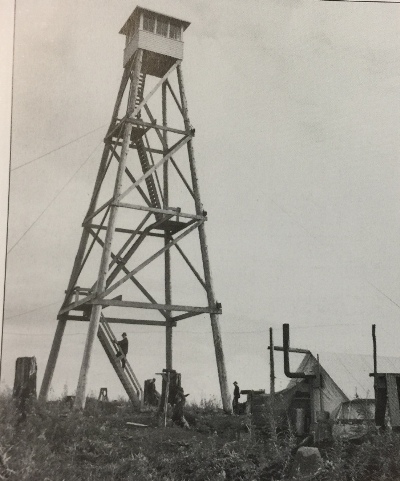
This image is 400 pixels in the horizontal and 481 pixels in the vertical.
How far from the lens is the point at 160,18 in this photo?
13219 mm

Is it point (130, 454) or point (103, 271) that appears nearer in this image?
point (130, 454)

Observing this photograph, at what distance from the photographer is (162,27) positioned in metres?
13.3

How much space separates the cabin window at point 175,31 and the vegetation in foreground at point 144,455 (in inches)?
343

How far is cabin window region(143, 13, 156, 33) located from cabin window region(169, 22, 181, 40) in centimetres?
44

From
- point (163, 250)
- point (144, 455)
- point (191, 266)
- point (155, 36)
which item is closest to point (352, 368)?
point (191, 266)

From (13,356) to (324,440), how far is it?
496cm

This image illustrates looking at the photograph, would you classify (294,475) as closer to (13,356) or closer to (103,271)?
(13,356)

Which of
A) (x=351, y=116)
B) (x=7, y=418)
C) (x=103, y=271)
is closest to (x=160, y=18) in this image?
(x=351, y=116)

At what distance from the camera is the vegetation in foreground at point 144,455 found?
7.45 m

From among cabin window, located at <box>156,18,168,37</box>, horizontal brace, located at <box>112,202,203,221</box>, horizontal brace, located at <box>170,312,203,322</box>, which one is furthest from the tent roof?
cabin window, located at <box>156,18,168,37</box>

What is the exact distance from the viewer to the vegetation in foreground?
24.4ft

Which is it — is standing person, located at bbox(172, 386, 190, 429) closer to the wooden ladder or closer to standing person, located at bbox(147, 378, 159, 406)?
the wooden ladder

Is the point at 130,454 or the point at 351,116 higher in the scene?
the point at 351,116

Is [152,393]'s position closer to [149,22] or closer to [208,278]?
[208,278]
